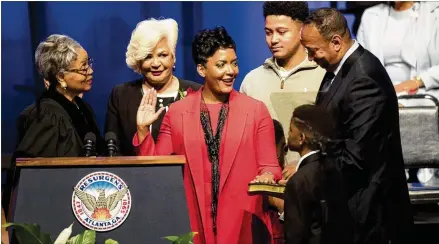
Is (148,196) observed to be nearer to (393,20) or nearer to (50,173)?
(50,173)

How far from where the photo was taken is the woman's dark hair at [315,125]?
3.86m

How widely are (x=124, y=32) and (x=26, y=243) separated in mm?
1490

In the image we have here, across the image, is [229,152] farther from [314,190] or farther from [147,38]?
[147,38]

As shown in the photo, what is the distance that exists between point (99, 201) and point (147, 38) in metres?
0.91

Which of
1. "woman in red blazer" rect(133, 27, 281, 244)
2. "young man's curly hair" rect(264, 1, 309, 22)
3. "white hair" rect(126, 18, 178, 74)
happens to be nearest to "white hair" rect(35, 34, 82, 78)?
"white hair" rect(126, 18, 178, 74)

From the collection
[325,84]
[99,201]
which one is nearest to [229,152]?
[325,84]

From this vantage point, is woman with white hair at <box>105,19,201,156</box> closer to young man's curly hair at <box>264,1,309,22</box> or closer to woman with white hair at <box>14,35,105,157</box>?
woman with white hair at <box>14,35,105,157</box>

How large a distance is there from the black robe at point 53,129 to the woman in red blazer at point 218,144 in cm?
30

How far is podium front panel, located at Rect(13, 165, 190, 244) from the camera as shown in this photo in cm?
367

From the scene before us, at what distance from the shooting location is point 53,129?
162 inches

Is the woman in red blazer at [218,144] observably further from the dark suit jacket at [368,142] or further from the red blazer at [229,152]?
the dark suit jacket at [368,142]

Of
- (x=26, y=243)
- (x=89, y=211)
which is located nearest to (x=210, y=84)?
(x=89, y=211)

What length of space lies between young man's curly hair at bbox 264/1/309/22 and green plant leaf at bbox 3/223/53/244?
1.50 meters

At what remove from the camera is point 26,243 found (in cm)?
348
